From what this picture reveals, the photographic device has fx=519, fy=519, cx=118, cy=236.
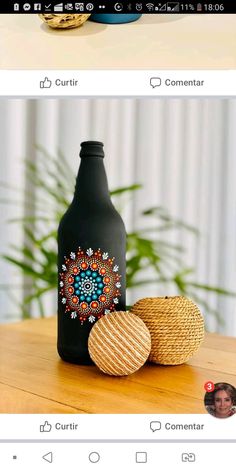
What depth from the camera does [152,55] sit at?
360 millimetres

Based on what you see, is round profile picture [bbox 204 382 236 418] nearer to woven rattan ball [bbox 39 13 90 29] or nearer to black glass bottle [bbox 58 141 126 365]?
black glass bottle [bbox 58 141 126 365]

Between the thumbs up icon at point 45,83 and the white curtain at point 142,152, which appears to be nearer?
the thumbs up icon at point 45,83

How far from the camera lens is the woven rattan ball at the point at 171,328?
43 cm

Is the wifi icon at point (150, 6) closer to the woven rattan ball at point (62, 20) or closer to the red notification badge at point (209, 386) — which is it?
the woven rattan ball at point (62, 20)

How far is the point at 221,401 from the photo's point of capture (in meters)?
0.38

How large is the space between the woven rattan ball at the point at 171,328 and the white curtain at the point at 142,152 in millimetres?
361

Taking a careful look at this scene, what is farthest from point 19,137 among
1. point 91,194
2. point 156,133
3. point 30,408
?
point 30,408

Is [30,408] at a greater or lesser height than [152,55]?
lesser

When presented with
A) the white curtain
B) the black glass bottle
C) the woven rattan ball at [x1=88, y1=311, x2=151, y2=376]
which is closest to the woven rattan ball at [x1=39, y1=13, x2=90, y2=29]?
the black glass bottle

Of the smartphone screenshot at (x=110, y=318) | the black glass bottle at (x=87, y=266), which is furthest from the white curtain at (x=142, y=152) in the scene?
the black glass bottle at (x=87, y=266)
